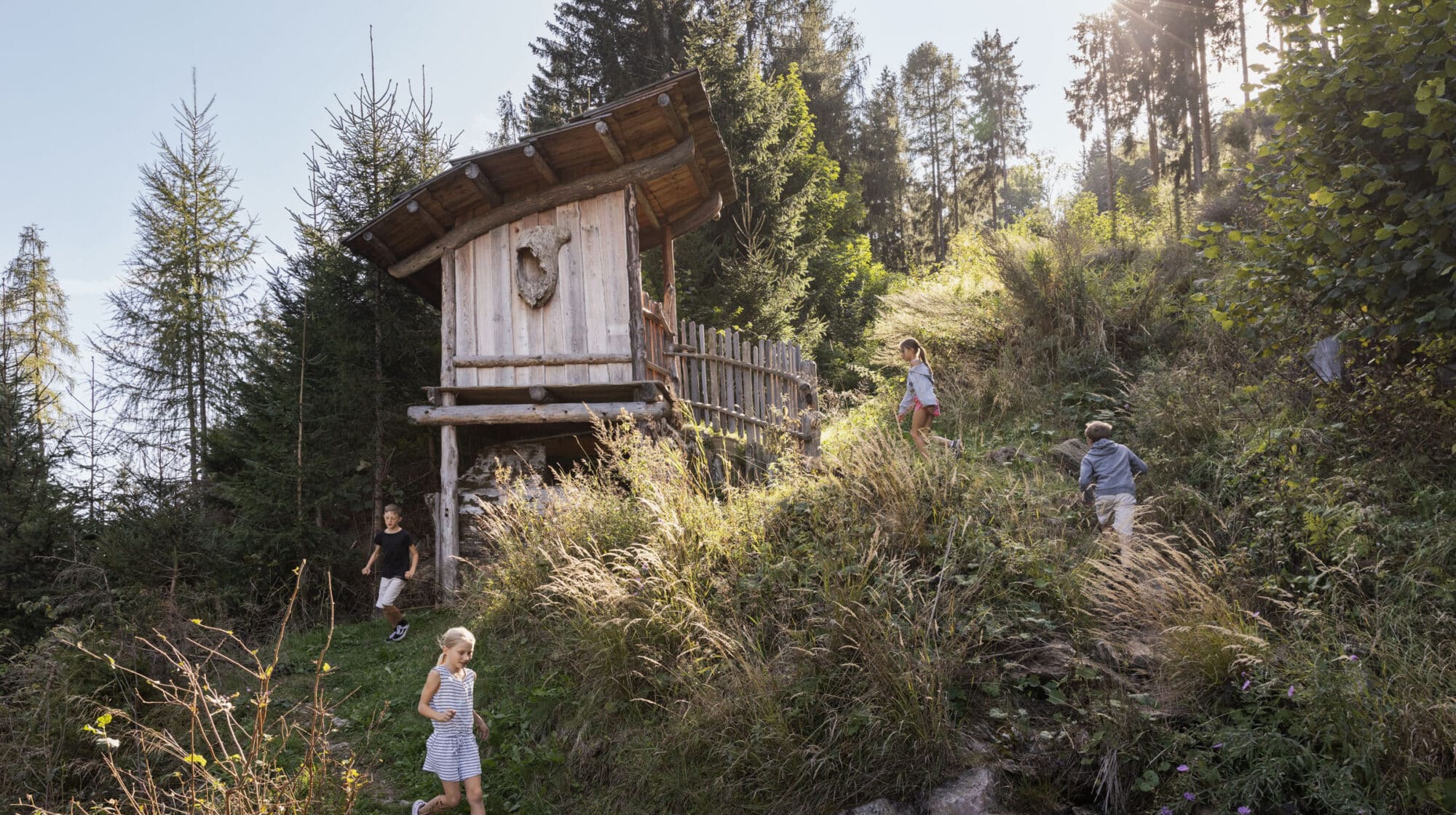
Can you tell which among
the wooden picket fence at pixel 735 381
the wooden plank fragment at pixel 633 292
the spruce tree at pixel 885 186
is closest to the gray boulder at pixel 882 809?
the wooden picket fence at pixel 735 381

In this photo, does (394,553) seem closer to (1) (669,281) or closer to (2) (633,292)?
(2) (633,292)

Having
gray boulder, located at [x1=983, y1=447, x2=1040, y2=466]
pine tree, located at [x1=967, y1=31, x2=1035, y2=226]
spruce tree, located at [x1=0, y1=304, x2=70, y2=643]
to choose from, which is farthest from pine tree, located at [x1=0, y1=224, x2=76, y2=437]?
pine tree, located at [x1=967, y1=31, x2=1035, y2=226]

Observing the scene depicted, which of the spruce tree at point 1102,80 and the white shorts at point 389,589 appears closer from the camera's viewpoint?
the white shorts at point 389,589

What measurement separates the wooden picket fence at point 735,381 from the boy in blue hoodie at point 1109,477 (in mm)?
3625

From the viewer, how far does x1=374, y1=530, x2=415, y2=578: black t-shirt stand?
878cm

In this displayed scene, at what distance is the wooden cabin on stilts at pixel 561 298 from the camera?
998 cm

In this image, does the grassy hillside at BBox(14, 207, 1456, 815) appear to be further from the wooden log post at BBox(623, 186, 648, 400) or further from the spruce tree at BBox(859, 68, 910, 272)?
the spruce tree at BBox(859, 68, 910, 272)

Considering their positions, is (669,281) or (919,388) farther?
(669,281)

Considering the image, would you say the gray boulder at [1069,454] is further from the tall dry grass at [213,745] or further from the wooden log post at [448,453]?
the tall dry grass at [213,745]

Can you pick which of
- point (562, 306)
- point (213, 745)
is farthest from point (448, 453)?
point (213, 745)

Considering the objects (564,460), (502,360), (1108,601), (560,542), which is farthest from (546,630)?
(564,460)

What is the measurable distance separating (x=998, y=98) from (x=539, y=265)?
30944 mm

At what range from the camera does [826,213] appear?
2184 cm

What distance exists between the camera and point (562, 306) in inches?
404
